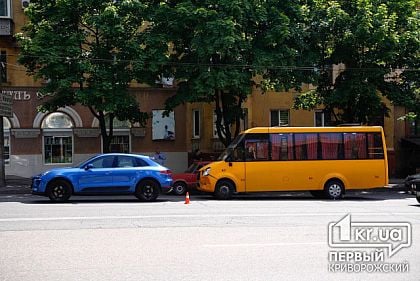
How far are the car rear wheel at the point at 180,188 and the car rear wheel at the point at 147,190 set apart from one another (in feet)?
14.2

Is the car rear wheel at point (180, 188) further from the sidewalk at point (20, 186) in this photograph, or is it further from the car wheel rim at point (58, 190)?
the sidewalk at point (20, 186)

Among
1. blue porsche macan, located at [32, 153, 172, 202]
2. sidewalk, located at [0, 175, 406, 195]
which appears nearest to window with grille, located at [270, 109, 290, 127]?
sidewalk, located at [0, 175, 406, 195]

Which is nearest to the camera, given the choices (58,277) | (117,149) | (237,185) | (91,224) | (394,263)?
(58,277)

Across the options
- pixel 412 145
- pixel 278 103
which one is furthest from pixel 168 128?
pixel 412 145

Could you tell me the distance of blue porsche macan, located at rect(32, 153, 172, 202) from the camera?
18172 millimetres

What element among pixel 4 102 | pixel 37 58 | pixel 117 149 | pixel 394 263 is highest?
pixel 37 58

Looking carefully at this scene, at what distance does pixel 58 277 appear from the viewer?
756cm

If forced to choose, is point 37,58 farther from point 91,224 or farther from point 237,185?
point 91,224

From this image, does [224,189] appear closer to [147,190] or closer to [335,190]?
[147,190]

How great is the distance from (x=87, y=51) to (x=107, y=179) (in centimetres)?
847

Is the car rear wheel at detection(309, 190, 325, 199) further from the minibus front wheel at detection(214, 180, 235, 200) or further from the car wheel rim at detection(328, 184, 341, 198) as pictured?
the minibus front wheel at detection(214, 180, 235, 200)

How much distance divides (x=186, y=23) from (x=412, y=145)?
58.7 ft

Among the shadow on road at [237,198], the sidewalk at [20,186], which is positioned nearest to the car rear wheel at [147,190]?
the shadow on road at [237,198]

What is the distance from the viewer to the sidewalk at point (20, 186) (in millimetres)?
24167
